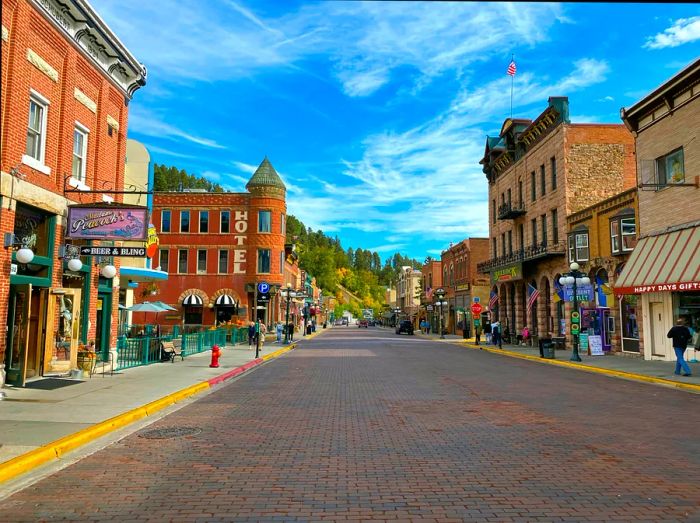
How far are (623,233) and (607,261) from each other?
6.86 ft

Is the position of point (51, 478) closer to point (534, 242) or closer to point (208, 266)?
point (534, 242)

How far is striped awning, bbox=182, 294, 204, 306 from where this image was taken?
161ft

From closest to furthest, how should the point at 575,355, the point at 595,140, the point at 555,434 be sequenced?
the point at 555,434
the point at 575,355
the point at 595,140

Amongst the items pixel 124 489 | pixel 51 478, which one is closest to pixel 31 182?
pixel 51 478

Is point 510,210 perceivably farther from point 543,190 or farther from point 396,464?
point 396,464

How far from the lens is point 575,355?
979 inches

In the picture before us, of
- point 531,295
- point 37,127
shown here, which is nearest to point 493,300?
point 531,295

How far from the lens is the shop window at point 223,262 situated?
5003 cm

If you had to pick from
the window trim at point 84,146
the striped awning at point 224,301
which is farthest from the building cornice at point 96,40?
the striped awning at point 224,301

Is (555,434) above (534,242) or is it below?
below

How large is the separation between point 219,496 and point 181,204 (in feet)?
155

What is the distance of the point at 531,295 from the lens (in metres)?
38.1

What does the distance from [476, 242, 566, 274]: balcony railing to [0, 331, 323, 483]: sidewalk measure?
22.7 meters

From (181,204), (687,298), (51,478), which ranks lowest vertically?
(51,478)
